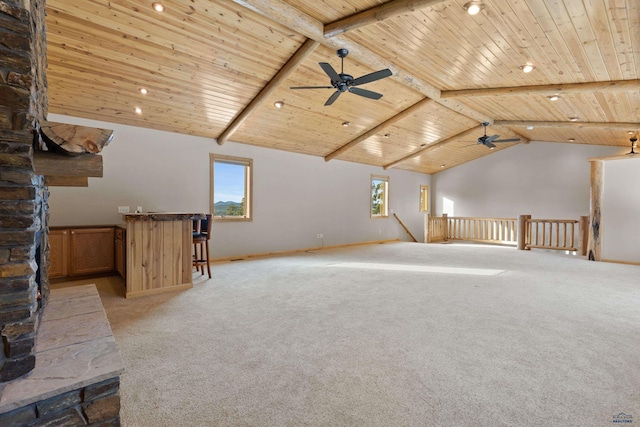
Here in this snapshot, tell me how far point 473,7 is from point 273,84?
8.87 ft

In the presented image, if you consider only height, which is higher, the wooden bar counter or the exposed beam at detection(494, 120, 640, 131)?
the exposed beam at detection(494, 120, 640, 131)

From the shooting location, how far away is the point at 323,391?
181 cm

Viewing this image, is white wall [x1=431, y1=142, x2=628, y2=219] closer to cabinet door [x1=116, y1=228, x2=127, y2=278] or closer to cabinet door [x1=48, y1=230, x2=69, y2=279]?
cabinet door [x1=116, y1=228, x2=127, y2=278]

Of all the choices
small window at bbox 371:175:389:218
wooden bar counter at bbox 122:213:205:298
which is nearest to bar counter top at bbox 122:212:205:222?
wooden bar counter at bbox 122:213:205:298

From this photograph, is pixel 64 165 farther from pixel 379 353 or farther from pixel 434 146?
pixel 434 146

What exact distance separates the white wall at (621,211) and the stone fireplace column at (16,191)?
888 cm

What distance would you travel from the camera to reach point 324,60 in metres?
4.42

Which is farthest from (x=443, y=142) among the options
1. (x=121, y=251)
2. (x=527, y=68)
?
(x=121, y=251)

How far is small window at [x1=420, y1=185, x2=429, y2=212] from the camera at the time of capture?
11.8 metres

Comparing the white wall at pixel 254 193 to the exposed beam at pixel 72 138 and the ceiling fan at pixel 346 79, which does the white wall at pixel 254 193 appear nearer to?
the ceiling fan at pixel 346 79

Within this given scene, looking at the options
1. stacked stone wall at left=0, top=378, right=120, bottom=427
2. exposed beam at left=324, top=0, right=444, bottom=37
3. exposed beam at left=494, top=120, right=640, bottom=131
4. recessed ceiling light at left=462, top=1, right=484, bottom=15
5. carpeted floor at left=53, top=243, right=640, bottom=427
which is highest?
exposed beam at left=324, top=0, right=444, bottom=37

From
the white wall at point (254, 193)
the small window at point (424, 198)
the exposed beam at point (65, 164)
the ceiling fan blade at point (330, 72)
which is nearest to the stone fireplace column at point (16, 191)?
the exposed beam at point (65, 164)

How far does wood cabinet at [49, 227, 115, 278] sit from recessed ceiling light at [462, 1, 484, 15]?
17.8 feet

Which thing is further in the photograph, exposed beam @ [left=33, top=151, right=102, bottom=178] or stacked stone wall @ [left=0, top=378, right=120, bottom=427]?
exposed beam @ [left=33, top=151, right=102, bottom=178]
